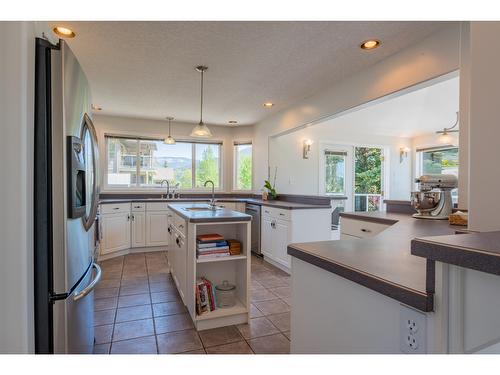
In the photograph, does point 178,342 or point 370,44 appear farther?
point 370,44

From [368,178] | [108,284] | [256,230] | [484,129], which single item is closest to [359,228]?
[484,129]

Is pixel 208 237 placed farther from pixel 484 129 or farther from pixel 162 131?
pixel 162 131

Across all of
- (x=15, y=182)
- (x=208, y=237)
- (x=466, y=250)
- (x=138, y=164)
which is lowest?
(x=208, y=237)

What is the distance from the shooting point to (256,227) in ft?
15.1

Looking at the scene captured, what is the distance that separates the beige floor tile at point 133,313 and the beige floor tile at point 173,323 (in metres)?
0.15

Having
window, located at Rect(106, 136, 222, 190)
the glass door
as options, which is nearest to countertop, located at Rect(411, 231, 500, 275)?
window, located at Rect(106, 136, 222, 190)

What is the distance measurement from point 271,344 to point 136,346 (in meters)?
0.96

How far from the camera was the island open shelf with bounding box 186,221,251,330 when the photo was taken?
224 cm

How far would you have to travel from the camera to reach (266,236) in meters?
4.23

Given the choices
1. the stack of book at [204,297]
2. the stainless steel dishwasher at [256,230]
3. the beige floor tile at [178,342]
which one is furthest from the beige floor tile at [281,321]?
the stainless steel dishwasher at [256,230]

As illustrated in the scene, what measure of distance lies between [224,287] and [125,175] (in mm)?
3643

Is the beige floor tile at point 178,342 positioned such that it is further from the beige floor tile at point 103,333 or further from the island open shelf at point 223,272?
the beige floor tile at point 103,333

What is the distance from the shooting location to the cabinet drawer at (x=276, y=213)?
3.71 metres
